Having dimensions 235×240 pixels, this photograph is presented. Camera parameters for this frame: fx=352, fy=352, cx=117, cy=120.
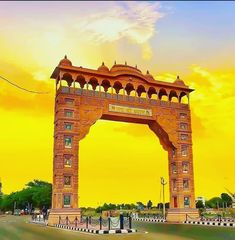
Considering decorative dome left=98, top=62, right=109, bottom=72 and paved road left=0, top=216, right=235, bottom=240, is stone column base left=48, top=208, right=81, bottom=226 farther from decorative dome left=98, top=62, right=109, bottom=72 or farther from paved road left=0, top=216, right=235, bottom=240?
decorative dome left=98, top=62, right=109, bottom=72

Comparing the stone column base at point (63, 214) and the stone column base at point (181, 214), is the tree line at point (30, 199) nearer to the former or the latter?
the stone column base at point (181, 214)

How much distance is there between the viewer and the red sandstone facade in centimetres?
2273

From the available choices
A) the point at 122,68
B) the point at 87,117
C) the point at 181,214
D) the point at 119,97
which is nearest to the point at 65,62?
the point at 87,117

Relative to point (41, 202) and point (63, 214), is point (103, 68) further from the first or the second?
point (41, 202)

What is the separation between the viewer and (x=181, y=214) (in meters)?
25.2

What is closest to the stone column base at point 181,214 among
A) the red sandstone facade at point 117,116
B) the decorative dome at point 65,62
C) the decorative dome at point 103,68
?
the red sandstone facade at point 117,116

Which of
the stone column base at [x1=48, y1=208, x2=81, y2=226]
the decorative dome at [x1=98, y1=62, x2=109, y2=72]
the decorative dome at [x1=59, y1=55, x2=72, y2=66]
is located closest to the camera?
the stone column base at [x1=48, y1=208, x2=81, y2=226]

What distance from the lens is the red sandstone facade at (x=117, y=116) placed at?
74.6ft

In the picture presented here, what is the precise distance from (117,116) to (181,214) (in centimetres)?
836

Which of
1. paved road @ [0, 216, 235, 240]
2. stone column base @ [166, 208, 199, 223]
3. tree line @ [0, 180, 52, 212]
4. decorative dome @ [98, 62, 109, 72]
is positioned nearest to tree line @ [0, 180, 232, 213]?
tree line @ [0, 180, 52, 212]

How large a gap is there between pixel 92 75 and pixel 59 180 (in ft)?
24.9

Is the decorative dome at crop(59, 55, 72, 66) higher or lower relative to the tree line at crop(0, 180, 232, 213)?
higher

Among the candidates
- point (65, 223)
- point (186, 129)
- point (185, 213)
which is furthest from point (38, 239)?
point (186, 129)

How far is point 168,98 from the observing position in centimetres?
2783
